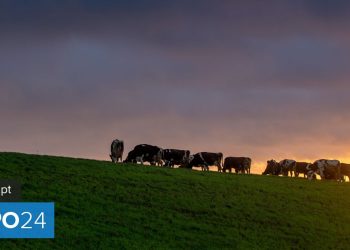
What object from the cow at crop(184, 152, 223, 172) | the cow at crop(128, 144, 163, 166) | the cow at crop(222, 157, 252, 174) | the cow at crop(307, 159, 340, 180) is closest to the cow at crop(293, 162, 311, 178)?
the cow at crop(307, 159, 340, 180)

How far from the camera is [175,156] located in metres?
74.8

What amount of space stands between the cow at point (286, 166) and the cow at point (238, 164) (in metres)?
6.48

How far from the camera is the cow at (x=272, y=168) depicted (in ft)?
278

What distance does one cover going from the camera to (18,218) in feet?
128

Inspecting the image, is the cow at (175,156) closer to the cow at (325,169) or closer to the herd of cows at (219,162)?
the herd of cows at (219,162)

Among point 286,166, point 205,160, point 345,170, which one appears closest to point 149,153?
point 205,160

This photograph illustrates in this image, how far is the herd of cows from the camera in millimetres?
69500

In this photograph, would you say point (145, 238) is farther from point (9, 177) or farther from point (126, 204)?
point (9, 177)

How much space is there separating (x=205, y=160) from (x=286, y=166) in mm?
12527

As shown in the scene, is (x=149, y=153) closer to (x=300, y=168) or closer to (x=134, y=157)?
(x=134, y=157)

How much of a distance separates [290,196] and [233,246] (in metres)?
15.6

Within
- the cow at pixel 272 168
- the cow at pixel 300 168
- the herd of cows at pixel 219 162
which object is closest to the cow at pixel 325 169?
the herd of cows at pixel 219 162

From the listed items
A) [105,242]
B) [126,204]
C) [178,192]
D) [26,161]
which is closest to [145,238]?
[105,242]

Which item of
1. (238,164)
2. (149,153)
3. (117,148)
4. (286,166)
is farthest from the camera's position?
(286,166)
